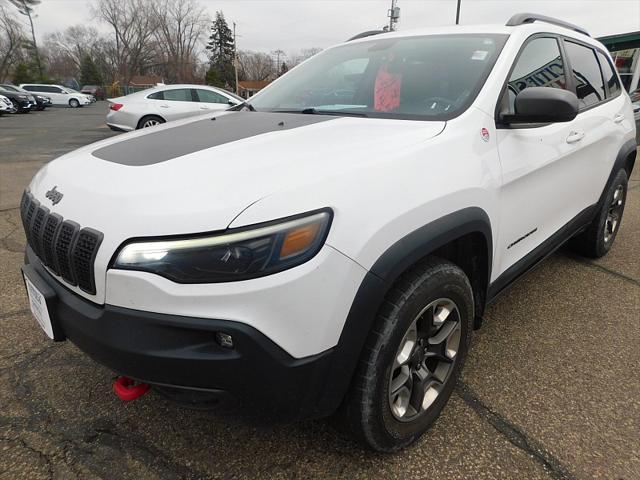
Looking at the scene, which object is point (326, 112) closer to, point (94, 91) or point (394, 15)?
point (394, 15)

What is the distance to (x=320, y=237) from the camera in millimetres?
1283

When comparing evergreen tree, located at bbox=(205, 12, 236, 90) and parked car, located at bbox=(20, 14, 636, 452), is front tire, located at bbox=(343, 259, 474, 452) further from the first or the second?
evergreen tree, located at bbox=(205, 12, 236, 90)

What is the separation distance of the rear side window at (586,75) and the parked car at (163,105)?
8.44m

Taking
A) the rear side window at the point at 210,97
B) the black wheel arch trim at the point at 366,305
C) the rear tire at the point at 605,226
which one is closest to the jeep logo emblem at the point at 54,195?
the black wheel arch trim at the point at 366,305

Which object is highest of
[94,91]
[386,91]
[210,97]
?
[386,91]

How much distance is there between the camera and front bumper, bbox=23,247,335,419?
1247mm

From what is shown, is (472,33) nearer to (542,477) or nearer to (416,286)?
(416,286)

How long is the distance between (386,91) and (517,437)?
5.65ft

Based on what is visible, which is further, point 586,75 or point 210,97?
point 210,97

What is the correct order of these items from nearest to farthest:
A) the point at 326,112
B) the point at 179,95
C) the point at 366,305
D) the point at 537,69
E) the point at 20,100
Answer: the point at 366,305, the point at 326,112, the point at 537,69, the point at 179,95, the point at 20,100

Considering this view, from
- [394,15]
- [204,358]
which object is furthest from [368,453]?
[394,15]

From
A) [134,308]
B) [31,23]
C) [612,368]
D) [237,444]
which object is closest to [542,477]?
[612,368]

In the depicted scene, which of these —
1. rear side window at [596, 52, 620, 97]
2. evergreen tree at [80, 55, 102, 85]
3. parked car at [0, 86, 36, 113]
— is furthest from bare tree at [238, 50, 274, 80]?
rear side window at [596, 52, 620, 97]

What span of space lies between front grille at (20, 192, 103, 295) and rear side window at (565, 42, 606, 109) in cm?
286
